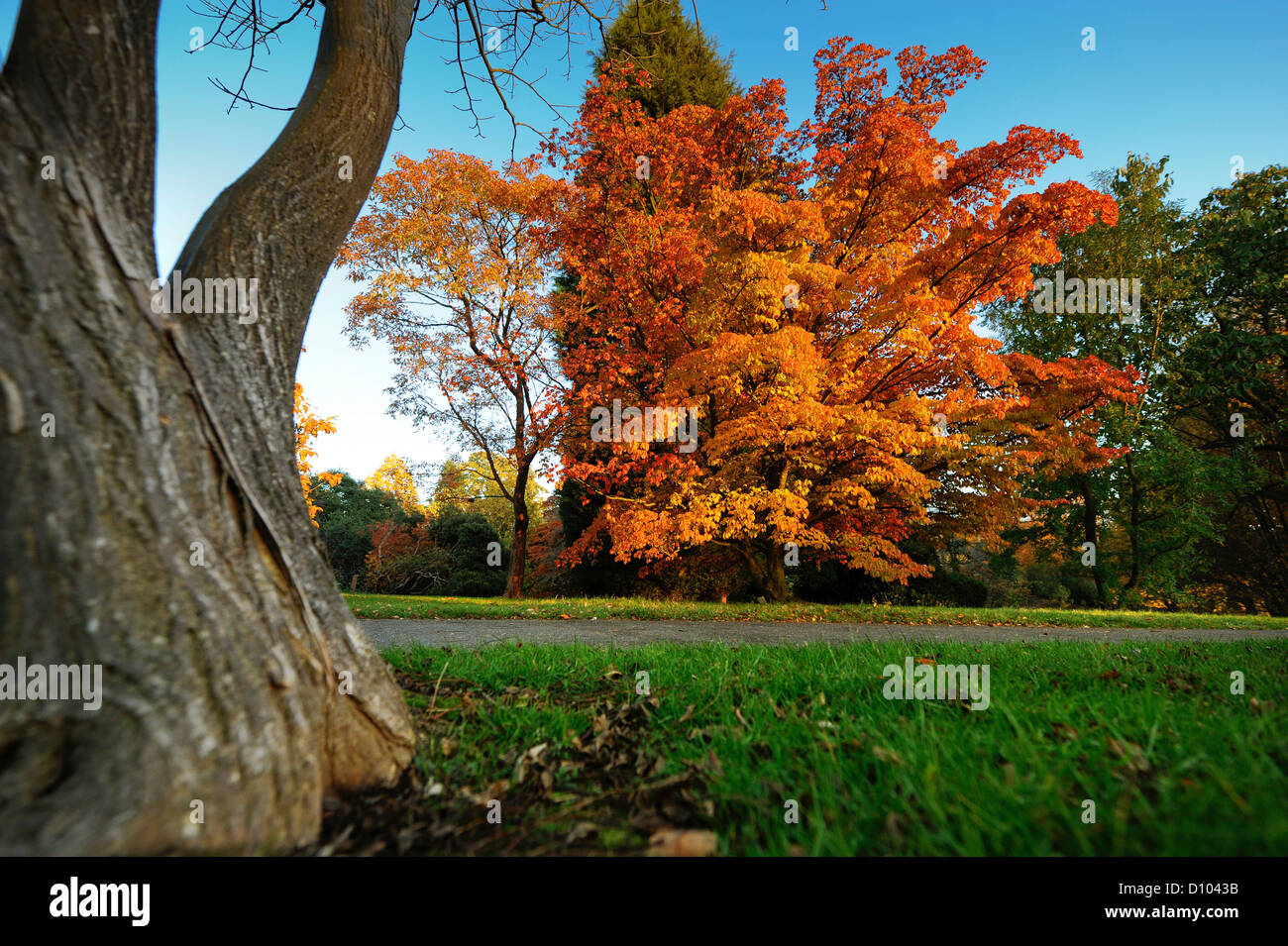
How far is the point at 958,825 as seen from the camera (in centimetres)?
127

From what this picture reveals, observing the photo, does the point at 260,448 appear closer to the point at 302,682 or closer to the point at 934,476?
the point at 302,682

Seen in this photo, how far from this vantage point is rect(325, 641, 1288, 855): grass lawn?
1.19m

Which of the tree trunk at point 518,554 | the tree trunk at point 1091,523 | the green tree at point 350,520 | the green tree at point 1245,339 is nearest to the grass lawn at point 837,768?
the tree trunk at point 518,554

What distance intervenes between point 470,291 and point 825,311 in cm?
888

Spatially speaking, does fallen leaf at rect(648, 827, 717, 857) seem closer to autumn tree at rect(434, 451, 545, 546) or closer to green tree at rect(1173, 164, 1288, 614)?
autumn tree at rect(434, 451, 545, 546)

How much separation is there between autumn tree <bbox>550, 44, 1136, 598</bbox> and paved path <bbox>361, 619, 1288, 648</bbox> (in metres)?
2.03

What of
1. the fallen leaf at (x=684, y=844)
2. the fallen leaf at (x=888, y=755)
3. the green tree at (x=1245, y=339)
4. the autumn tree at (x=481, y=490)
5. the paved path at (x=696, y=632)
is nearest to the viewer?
the fallen leaf at (x=684, y=844)

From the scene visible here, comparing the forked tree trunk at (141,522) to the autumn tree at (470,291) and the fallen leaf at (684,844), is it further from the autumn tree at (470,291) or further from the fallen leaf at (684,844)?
the autumn tree at (470,291)

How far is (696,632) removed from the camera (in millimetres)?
6277

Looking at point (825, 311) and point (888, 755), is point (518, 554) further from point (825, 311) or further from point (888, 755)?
point (888, 755)

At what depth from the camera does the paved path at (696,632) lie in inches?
208

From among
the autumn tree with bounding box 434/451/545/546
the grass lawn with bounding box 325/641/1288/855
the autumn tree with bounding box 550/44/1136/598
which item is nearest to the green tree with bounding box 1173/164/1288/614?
the autumn tree with bounding box 550/44/1136/598

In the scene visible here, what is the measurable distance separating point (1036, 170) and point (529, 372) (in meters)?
11.0

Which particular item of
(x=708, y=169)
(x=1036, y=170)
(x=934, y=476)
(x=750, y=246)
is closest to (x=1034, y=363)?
(x=934, y=476)
